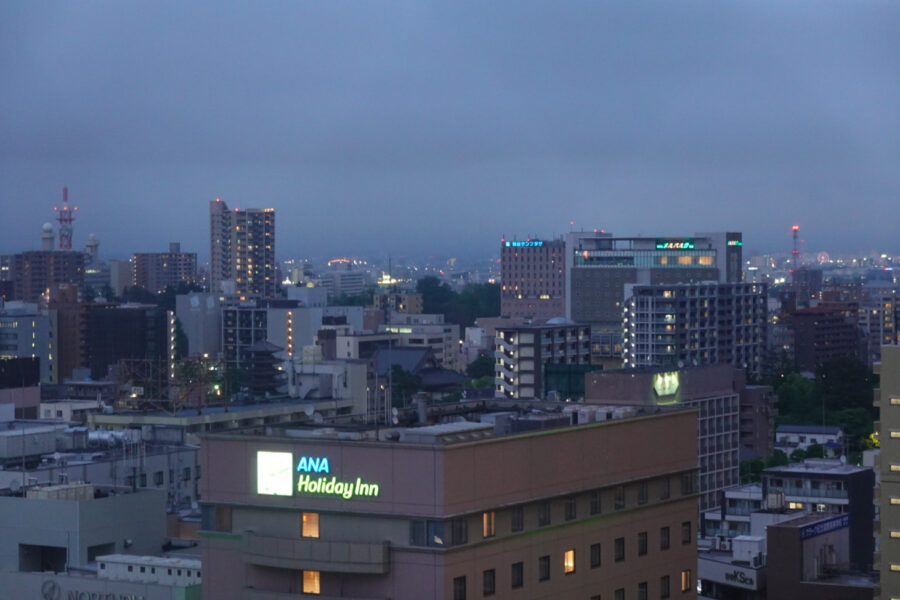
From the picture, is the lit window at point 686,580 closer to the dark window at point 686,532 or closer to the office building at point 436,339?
the dark window at point 686,532

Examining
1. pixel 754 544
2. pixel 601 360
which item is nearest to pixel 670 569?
pixel 754 544

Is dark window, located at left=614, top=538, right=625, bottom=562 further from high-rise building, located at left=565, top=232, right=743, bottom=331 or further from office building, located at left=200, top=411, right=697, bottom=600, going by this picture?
high-rise building, located at left=565, top=232, right=743, bottom=331

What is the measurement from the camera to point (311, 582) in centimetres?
1583

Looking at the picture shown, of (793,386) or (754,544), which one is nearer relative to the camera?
(754,544)

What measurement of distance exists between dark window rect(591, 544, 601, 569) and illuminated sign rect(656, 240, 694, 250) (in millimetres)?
77946

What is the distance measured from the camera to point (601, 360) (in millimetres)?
73938

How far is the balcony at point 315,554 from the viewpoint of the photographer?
50.3 feet

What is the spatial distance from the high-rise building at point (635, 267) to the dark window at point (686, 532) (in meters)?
73.8

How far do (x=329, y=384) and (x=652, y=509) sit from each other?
107 feet

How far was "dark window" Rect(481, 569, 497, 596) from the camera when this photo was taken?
1566 centimetres

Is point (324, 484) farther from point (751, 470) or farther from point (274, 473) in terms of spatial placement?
point (751, 470)

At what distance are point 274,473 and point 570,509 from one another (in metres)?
3.10

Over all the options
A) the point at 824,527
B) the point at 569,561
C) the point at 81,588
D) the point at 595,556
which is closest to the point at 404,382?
the point at 824,527

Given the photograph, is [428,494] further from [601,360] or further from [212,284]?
[212,284]
